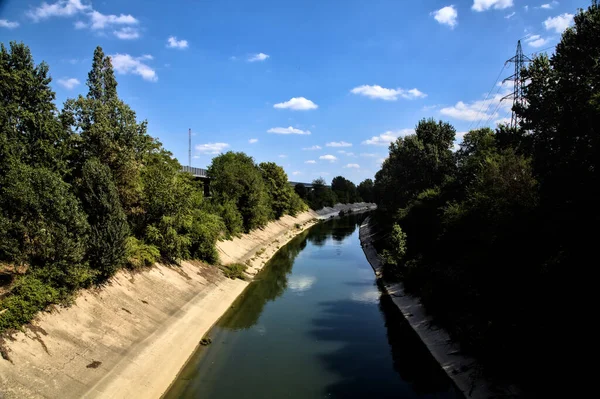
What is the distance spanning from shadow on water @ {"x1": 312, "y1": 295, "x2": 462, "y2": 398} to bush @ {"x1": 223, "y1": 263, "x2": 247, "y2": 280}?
11.6 m

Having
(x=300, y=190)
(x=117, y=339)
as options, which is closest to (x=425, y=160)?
(x=117, y=339)

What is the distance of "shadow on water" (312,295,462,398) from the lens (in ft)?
62.8

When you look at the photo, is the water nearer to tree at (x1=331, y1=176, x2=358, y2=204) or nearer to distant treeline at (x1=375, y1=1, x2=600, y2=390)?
distant treeline at (x1=375, y1=1, x2=600, y2=390)

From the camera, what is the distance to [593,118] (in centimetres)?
1583

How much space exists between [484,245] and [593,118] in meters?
11.5

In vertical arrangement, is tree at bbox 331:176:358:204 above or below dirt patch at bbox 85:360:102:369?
above

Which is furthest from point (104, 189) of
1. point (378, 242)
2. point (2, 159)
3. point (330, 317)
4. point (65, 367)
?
point (378, 242)

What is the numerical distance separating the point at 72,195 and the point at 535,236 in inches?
945

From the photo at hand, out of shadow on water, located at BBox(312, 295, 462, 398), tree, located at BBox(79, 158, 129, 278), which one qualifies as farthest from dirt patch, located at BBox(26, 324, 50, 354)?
shadow on water, located at BBox(312, 295, 462, 398)

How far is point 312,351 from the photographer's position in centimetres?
2373

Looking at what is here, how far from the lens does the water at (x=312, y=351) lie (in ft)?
63.1

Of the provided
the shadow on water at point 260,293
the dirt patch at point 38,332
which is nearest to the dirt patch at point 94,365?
the dirt patch at point 38,332

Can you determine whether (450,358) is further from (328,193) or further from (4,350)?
(328,193)

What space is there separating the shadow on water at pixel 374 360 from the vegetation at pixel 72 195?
13920 mm
